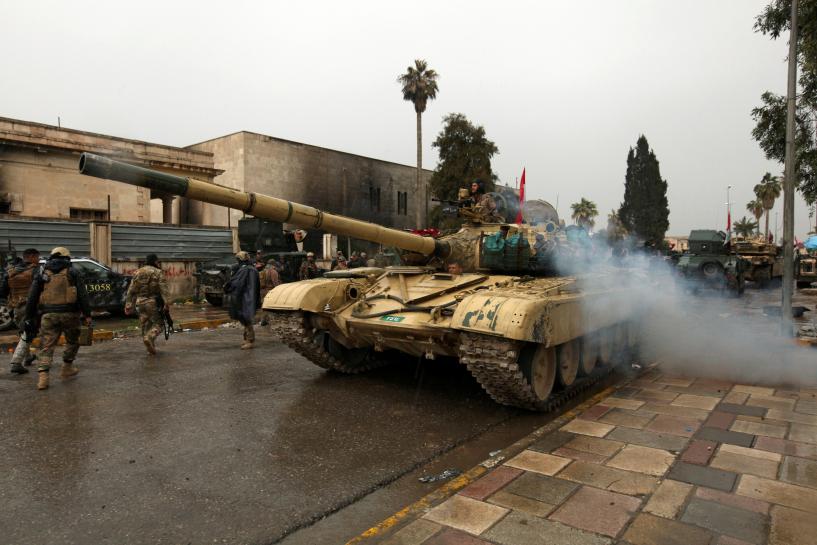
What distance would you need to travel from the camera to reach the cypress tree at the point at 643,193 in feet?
155

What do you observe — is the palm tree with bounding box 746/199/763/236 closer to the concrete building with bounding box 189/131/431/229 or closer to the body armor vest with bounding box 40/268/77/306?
the concrete building with bounding box 189/131/431/229

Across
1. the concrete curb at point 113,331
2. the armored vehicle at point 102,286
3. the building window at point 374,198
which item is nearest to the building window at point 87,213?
the armored vehicle at point 102,286

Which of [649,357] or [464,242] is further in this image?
[649,357]

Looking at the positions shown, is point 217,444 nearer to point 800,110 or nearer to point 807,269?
point 800,110

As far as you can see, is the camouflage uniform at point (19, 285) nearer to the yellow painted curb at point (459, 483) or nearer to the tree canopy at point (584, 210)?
the yellow painted curb at point (459, 483)

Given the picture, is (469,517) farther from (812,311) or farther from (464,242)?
(812,311)

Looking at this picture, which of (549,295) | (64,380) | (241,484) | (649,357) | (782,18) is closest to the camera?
(241,484)

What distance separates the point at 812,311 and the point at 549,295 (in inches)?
508

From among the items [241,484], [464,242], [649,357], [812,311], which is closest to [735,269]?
[812,311]

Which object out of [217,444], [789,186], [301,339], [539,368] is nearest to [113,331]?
[301,339]

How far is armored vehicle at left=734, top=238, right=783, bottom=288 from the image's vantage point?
2462 cm

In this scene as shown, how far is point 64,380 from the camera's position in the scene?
6.82 metres

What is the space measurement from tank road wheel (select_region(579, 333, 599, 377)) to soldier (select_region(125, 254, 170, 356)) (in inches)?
228

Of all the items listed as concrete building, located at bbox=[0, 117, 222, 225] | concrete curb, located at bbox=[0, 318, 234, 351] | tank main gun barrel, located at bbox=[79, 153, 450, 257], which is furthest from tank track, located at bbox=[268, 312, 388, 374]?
concrete building, located at bbox=[0, 117, 222, 225]
